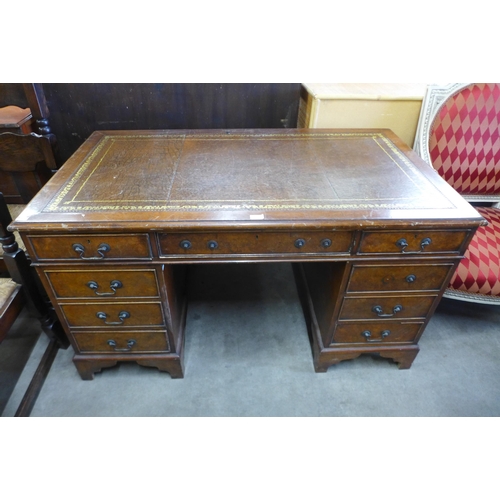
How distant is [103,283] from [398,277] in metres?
1.00

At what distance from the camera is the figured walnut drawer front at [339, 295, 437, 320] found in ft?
4.14

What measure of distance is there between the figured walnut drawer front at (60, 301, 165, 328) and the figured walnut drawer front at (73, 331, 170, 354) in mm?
50

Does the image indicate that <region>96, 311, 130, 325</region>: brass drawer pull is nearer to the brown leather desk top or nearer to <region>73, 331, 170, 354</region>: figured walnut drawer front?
<region>73, 331, 170, 354</region>: figured walnut drawer front

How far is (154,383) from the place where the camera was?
1.46 m

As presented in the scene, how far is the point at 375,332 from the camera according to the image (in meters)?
1.37

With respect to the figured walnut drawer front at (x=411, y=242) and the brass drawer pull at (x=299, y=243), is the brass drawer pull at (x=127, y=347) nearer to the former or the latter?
the brass drawer pull at (x=299, y=243)

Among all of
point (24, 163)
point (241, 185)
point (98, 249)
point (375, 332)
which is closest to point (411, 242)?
point (375, 332)

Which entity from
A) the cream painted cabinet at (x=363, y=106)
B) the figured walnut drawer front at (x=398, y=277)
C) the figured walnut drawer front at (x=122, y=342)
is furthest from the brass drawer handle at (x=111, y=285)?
the cream painted cabinet at (x=363, y=106)

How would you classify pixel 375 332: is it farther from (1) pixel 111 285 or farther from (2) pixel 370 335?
(1) pixel 111 285

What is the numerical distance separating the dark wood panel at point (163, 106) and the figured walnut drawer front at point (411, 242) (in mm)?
913

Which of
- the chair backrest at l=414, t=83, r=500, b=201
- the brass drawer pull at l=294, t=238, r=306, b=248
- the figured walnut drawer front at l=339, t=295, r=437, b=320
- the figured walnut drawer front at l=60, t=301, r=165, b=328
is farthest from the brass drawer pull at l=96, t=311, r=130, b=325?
the chair backrest at l=414, t=83, r=500, b=201
